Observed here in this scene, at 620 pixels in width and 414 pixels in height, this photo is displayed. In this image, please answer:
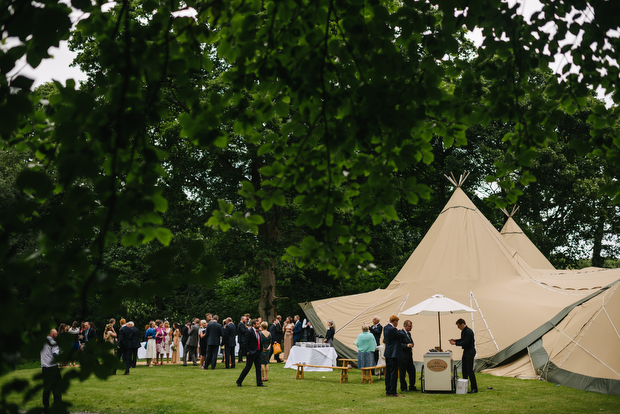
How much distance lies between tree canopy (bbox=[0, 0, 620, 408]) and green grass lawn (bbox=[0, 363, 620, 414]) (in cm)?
600

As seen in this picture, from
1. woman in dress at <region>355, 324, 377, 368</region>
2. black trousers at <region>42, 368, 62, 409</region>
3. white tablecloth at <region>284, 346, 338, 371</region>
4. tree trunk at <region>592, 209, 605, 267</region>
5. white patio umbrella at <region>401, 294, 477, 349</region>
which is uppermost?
tree trunk at <region>592, 209, 605, 267</region>

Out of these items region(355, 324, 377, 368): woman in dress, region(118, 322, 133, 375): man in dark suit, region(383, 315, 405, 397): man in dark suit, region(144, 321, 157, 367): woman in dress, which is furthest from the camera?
region(144, 321, 157, 367): woman in dress

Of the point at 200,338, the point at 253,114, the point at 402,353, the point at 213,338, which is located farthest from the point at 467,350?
the point at 200,338

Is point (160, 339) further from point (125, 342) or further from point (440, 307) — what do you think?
point (440, 307)

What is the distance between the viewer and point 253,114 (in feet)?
13.0

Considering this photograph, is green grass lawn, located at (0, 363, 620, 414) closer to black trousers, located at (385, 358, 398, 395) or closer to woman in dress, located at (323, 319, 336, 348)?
black trousers, located at (385, 358, 398, 395)

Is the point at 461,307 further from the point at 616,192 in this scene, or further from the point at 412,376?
the point at 616,192

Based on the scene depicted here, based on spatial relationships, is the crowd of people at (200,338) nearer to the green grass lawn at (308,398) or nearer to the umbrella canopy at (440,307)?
the green grass lawn at (308,398)

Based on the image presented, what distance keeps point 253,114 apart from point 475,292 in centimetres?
1378

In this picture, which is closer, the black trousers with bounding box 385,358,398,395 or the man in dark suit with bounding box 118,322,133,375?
the black trousers with bounding box 385,358,398,395

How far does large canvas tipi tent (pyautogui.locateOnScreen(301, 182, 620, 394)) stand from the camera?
14773mm

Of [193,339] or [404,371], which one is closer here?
[404,371]

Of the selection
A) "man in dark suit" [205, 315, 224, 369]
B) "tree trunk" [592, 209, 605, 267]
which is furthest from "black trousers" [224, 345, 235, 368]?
"tree trunk" [592, 209, 605, 267]

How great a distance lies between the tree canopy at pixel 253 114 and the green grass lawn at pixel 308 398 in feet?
19.7
